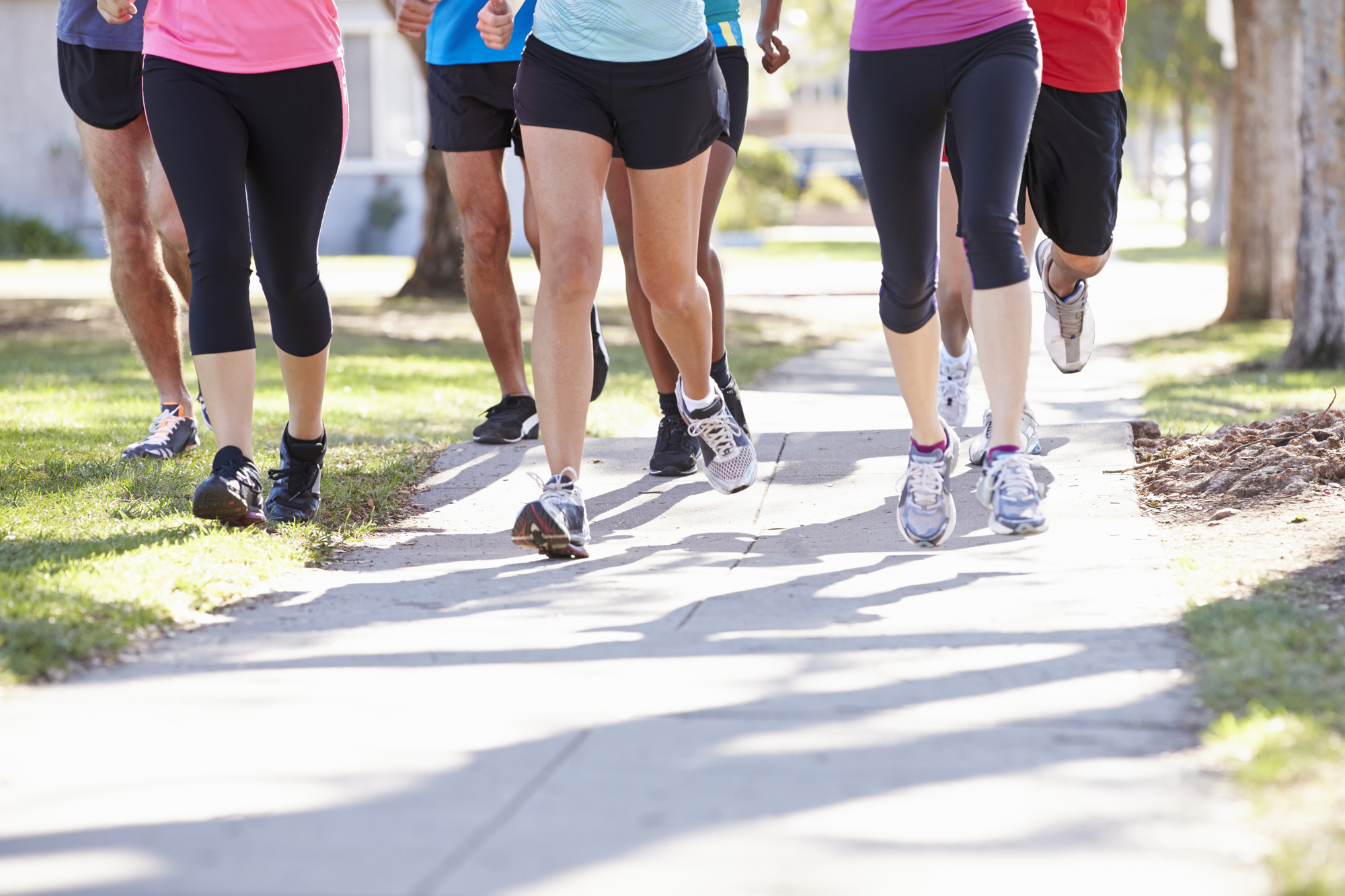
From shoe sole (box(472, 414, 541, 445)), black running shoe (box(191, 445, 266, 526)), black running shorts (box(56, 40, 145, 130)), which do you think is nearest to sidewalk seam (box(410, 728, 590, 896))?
black running shoe (box(191, 445, 266, 526))

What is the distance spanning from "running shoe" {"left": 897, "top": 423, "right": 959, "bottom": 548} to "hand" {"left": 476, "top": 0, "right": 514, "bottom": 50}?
61.6 inches

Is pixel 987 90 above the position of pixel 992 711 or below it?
above

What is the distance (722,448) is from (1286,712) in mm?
2307

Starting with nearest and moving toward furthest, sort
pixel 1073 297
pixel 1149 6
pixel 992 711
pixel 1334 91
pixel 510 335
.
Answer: pixel 992 711 → pixel 1073 297 → pixel 510 335 → pixel 1334 91 → pixel 1149 6

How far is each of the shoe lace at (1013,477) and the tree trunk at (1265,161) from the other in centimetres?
907

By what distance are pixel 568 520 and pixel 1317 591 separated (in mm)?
1742

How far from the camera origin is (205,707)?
2.59 m

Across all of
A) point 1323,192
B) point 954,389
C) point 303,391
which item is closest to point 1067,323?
point 954,389

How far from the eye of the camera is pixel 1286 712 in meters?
2.33

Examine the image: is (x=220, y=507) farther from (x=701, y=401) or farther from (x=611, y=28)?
(x=611, y=28)

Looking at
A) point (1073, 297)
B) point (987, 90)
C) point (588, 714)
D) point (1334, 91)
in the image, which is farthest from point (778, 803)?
point (1334, 91)

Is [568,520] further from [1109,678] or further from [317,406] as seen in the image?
[1109,678]

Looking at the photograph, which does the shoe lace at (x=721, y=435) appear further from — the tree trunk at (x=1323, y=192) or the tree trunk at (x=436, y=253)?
the tree trunk at (x=436, y=253)

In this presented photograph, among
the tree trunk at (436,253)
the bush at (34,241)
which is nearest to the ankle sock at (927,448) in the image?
the tree trunk at (436,253)
